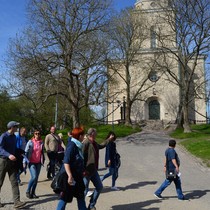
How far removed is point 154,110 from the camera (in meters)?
46.7

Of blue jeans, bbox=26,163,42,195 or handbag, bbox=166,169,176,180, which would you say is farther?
handbag, bbox=166,169,176,180

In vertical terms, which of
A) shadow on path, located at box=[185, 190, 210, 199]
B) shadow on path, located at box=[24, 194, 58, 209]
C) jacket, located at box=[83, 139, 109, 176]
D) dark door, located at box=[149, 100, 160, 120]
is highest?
dark door, located at box=[149, 100, 160, 120]

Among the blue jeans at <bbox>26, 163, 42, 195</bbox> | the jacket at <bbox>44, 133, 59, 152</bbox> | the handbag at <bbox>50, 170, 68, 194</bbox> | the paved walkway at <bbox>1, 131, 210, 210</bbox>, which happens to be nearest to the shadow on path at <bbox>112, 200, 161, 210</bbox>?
the paved walkway at <bbox>1, 131, 210, 210</bbox>

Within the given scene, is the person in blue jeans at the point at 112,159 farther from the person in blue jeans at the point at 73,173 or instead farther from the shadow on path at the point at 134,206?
the person in blue jeans at the point at 73,173

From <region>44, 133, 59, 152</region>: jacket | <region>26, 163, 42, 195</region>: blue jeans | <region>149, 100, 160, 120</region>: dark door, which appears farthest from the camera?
<region>149, 100, 160, 120</region>: dark door

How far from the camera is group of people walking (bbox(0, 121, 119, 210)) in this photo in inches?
235

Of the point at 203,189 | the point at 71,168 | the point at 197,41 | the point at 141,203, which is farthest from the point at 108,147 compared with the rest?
the point at 197,41

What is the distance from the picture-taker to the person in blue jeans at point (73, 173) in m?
5.89

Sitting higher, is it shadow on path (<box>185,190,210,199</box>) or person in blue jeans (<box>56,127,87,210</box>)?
person in blue jeans (<box>56,127,87,210</box>)

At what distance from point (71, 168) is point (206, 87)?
3644 centimetres

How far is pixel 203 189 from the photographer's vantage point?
33.5ft

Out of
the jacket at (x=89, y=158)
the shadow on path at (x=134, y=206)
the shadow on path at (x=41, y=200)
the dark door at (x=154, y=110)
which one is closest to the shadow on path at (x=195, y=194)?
the shadow on path at (x=134, y=206)

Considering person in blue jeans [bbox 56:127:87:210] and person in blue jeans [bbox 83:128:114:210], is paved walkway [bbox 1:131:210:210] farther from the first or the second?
person in blue jeans [bbox 56:127:87:210]

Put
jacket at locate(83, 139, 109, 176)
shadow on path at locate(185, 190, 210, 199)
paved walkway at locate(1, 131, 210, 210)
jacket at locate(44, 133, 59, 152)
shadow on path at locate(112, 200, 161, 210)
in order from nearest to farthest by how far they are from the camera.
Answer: jacket at locate(83, 139, 109, 176) < shadow on path at locate(112, 200, 161, 210) < paved walkway at locate(1, 131, 210, 210) < shadow on path at locate(185, 190, 210, 199) < jacket at locate(44, 133, 59, 152)
